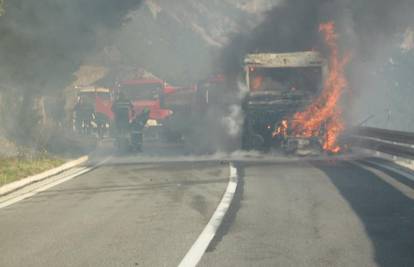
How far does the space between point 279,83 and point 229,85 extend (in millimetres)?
2478

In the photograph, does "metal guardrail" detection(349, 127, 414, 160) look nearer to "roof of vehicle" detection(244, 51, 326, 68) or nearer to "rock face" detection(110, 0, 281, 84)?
"roof of vehicle" detection(244, 51, 326, 68)

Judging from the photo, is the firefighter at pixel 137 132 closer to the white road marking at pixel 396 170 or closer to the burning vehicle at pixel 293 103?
the burning vehicle at pixel 293 103

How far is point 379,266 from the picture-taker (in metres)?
6.47

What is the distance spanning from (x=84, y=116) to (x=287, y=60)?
16.2 metres

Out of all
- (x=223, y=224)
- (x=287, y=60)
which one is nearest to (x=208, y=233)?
(x=223, y=224)

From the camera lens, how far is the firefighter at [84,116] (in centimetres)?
3506

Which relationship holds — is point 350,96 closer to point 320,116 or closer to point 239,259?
point 320,116

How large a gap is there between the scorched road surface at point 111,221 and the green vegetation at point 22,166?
1.24m

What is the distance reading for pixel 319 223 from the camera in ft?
28.8

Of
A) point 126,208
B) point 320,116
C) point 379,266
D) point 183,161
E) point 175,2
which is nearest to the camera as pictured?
point 379,266

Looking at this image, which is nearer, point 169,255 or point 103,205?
point 169,255

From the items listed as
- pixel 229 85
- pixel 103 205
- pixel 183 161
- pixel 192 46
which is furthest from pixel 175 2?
pixel 103 205

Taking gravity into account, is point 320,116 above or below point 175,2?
below

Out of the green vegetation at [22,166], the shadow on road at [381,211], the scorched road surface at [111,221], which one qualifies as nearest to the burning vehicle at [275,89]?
the shadow on road at [381,211]
